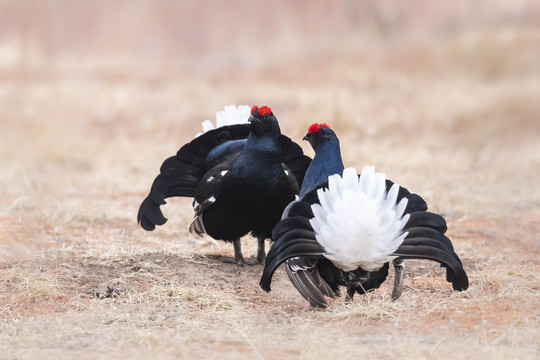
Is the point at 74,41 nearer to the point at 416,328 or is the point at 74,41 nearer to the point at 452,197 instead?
the point at 452,197

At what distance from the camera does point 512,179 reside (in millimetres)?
9930

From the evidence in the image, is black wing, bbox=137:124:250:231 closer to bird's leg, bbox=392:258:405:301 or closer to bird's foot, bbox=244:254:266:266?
bird's foot, bbox=244:254:266:266

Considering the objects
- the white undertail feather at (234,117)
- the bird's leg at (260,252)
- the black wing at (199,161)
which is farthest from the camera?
the white undertail feather at (234,117)

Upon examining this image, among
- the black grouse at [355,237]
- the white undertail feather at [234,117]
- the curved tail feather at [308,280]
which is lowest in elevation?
the curved tail feather at [308,280]

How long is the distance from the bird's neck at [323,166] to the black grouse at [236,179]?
1.83 feet

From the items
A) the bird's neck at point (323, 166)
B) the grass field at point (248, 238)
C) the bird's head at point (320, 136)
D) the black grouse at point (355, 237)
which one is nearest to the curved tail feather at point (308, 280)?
the black grouse at point (355, 237)

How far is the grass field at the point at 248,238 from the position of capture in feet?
12.3

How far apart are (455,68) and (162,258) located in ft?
→ 47.0

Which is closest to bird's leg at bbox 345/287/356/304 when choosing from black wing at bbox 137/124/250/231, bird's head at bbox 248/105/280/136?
bird's head at bbox 248/105/280/136

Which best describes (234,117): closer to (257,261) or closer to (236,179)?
(236,179)

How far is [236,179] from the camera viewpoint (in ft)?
16.7

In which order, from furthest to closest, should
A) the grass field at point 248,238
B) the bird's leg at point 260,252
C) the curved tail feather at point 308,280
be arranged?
1. the bird's leg at point 260,252
2. the curved tail feather at point 308,280
3. the grass field at point 248,238

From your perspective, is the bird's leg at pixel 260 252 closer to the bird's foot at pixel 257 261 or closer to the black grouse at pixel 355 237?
the bird's foot at pixel 257 261

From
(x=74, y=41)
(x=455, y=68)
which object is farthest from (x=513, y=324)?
(x=74, y=41)
